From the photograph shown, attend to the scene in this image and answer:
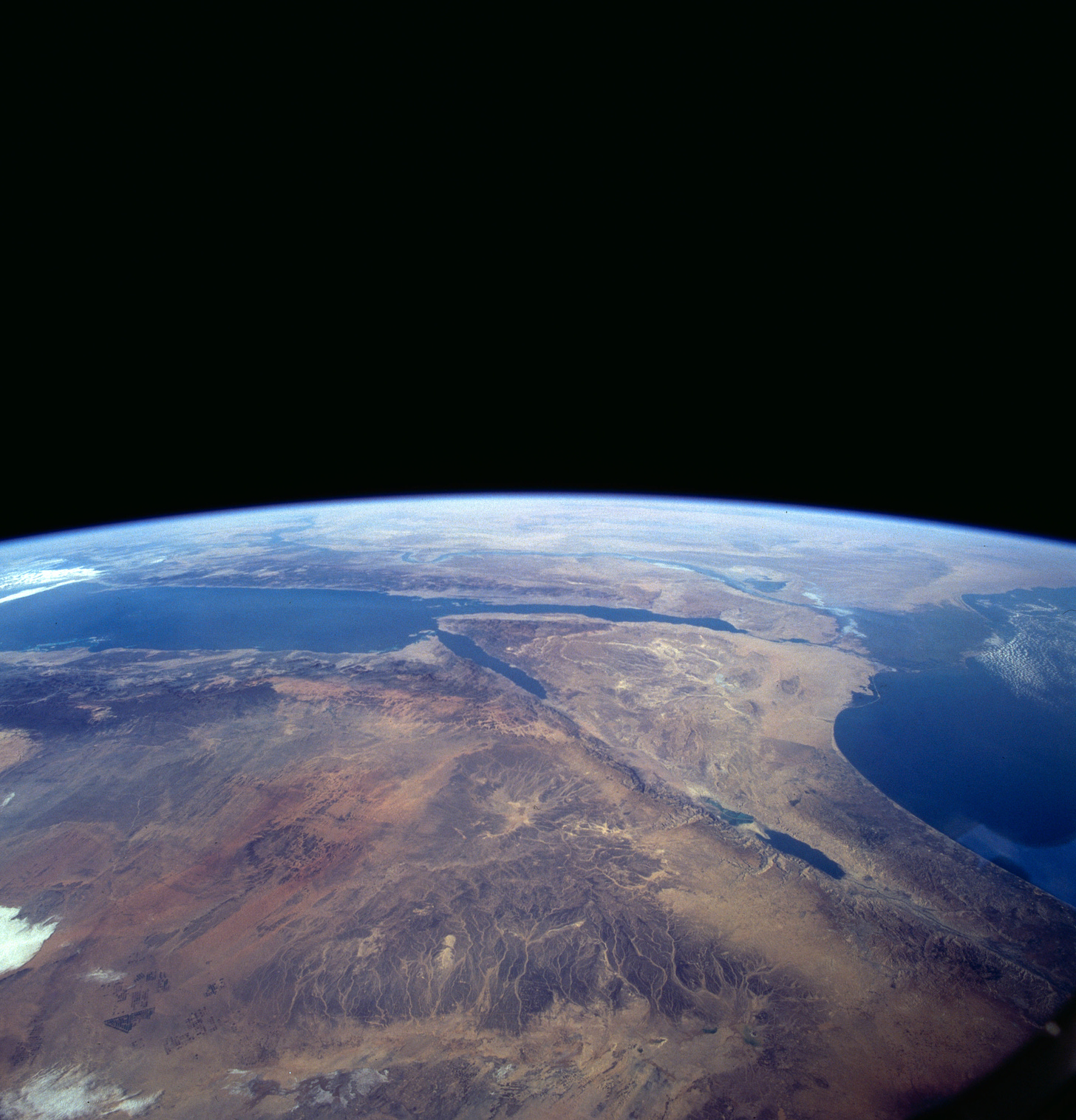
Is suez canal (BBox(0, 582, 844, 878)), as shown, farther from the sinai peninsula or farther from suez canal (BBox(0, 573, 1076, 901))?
the sinai peninsula

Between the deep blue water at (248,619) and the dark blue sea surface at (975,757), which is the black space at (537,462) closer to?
the dark blue sea surface at (975,757)

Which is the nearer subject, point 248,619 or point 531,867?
point 531,867

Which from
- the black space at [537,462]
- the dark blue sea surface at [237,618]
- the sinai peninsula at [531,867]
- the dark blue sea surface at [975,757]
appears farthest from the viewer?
the dark blue sea surface at [237,618]

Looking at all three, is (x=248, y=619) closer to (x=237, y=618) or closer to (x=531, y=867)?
(x=237, y=618)

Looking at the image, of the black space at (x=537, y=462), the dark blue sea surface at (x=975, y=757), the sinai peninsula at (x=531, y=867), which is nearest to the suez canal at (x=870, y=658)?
the dark blue sea surface at (x=975, y=757)

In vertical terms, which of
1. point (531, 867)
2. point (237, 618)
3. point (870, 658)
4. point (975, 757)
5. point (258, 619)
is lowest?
point (975, 757)

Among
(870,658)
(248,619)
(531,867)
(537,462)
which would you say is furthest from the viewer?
(248,619)

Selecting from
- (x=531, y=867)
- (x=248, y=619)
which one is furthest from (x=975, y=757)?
(x=248, y=619)

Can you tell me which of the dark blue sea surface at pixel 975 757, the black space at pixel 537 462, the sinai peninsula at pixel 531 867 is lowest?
the dark blue sea surface at pixel 975 757
